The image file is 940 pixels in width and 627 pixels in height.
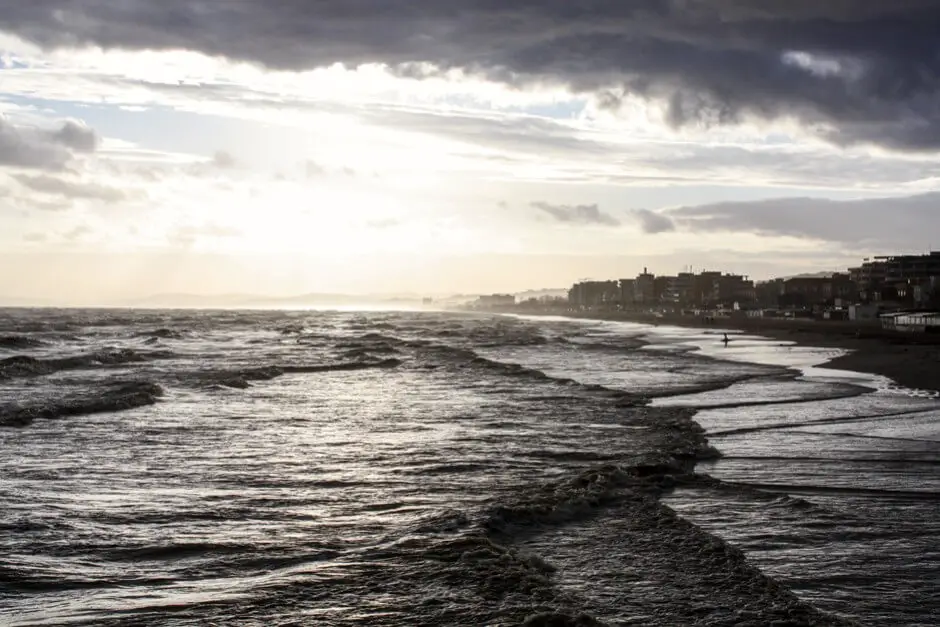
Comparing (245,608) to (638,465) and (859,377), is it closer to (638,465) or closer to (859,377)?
(638,465)

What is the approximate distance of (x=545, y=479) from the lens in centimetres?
1409

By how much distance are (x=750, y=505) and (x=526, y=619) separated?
5.61 meters

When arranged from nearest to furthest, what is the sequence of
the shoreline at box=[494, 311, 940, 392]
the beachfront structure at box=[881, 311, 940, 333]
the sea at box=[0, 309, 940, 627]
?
the sea at box=[0, 309, 940, 627]
the shoreline at box=[494, 311, 940, 392]
the beachfront structure at box=[881, 311, 940, 333]

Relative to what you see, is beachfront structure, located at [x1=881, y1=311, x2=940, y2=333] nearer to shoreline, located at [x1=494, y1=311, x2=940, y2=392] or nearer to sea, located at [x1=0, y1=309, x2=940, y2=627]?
shoreline, located at [x1=494, y1=311, x2=940, y2=392]

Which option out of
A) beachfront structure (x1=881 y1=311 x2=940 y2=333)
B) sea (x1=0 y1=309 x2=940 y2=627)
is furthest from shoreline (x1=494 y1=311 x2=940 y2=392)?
sea (x1=0 y1=309 x2=940 y2=627)

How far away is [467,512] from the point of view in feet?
38.2

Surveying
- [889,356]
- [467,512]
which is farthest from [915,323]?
[467,512]

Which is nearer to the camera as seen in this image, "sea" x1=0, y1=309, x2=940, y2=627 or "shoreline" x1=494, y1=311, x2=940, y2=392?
"sea" x1=0, y1=309, x2=940, y2=627

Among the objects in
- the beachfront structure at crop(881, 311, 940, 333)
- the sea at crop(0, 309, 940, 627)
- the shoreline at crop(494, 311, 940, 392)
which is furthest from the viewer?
the beachfront structure at crop(881, 311, 940, 333)

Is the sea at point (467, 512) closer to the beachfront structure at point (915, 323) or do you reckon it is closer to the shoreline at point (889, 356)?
the shoreline at point (889, 356)

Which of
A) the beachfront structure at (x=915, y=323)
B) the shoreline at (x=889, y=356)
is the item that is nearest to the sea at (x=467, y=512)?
the shoreline at (x=889, y=356)

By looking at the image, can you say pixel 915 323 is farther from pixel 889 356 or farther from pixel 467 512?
pixel 467 512

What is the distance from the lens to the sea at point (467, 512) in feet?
26.6

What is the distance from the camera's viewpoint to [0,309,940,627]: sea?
8117 mm
